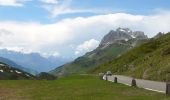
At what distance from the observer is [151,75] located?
343 feet

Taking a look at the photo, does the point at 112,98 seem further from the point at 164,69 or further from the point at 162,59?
the point at 162,59

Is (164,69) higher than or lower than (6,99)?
higher

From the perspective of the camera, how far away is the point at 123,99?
41.3 m

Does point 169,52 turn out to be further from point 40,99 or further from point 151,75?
point 40,99

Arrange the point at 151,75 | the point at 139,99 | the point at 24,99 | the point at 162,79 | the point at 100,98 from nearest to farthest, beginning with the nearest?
the point at 139,99 → the point at 100,98 → the point at 24,99 → the point at 162,79 → the point at 151,75

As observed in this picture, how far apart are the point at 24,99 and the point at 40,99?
2121mm

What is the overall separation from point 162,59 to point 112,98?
250 ft

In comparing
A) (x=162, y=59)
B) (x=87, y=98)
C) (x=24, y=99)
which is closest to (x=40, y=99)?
(x=24, y=99)

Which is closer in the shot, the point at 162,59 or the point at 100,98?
the point at 100,98

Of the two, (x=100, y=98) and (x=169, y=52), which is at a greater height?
(x=169, y=52)

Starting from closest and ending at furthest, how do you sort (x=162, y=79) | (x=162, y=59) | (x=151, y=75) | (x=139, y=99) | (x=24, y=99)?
(x=139, y=99), (x=24, y=99), (x=162, y=79), (x=151, y=75), (x=162, y=59)

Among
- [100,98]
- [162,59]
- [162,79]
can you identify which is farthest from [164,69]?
[100,98]

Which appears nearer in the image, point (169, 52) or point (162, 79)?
point (162, 79)

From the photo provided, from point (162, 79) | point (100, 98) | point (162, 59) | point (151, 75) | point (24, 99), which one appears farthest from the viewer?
point (162, 59)
